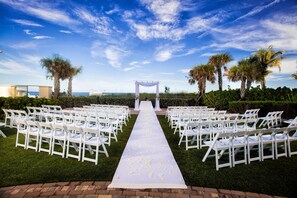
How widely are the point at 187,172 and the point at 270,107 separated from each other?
411 inches

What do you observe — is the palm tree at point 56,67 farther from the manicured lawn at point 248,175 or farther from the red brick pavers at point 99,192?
the manicured lawn at point 248,175

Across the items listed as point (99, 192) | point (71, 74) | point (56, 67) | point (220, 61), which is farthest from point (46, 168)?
point (71, 74)

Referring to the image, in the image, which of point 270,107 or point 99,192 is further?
point 270,107

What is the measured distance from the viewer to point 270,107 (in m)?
11.4

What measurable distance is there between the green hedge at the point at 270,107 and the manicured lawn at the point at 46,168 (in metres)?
10.7

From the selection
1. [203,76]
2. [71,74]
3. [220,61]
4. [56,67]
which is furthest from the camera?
[71,74]

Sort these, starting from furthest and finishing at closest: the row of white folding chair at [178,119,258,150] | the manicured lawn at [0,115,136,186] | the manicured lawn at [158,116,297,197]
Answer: the row of white folding chair at [178,119,258,150], the manicured lawn at [0,115,136,186], the manicured lawn at [158,116,297,197]

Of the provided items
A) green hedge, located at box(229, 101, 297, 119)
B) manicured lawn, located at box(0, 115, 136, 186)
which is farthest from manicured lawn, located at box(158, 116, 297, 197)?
green hedge, located at box(229, 101, 297, 119)

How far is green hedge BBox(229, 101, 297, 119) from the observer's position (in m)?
10.4

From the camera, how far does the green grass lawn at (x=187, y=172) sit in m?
3.16

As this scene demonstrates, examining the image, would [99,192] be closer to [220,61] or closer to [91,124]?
[91,124]

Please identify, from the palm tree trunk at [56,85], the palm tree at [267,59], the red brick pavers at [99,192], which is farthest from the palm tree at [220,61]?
the red brick pavers at [99,192]

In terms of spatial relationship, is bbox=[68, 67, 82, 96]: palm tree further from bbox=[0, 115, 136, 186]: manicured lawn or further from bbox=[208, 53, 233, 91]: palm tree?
bbox=[0, 115, 136, 186]: manicured lawn

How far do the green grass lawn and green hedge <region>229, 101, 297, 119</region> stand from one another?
25.0 feet
